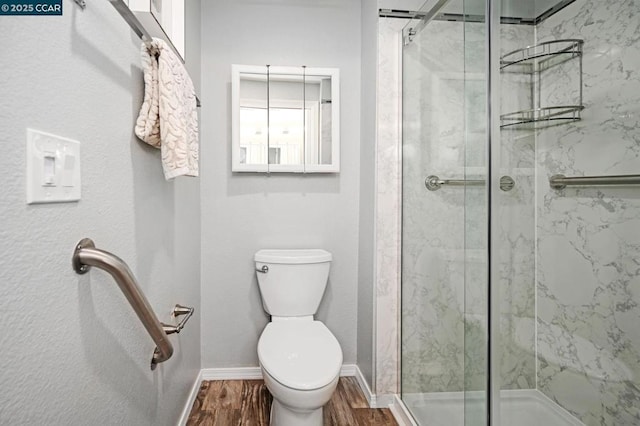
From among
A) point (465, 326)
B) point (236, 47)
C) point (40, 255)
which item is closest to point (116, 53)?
point (40, 255)

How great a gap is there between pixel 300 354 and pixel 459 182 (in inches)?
37.3

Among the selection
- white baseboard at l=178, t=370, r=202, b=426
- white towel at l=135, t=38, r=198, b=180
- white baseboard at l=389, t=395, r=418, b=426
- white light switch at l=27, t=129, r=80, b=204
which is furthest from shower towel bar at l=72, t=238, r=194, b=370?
white baseboard at l=389, t=395, r=418, b=426

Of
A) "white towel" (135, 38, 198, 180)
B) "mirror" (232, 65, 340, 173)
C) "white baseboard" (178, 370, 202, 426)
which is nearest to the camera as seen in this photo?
"white towel" (135, 38, 198, 180)

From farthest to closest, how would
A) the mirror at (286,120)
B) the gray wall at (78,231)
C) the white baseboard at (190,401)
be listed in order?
the mirror at (286,120) → the white baseboard at (190,401) → the gray wall at (78,231)

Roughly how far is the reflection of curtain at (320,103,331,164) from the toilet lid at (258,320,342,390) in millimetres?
924

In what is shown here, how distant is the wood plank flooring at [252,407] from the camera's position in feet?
5.51

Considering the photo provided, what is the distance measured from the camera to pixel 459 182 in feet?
4.39

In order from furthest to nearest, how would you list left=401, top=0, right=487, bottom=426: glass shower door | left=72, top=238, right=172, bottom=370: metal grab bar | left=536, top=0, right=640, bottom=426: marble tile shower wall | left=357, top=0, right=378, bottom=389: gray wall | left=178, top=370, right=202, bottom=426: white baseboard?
left=357, top=0, right=378, bottom=389: gray wall → left=178, top=370, right=202, bottom=426: white baseboard → left=401, top=0, right=487, bottom=426: glass shower door → left=536, top=0, right=640, bottom=426: marble tile shower wall → left=72, top=238, right=172, bottom=370: metal grab bar

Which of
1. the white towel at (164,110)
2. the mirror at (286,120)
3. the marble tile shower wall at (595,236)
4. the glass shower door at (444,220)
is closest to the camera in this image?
the white towel at (164,110)

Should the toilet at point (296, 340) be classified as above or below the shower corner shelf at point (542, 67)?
below

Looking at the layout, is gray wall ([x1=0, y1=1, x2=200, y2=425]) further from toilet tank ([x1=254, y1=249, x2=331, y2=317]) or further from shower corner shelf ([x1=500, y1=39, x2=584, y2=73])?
shower corner shelf ([x1=500, y1=39, x2=584, y2=73])

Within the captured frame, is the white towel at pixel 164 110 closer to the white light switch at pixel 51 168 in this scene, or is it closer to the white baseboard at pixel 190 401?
the white light switch at pixel 51 168

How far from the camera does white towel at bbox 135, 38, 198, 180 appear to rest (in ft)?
3.25

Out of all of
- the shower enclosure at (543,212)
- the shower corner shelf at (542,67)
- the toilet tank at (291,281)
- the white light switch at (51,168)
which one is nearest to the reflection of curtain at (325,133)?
the toilet tank at (291,281)
